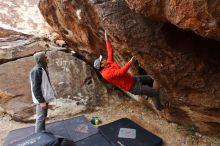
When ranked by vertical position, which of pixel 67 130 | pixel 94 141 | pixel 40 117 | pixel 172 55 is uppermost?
pixel 172 55

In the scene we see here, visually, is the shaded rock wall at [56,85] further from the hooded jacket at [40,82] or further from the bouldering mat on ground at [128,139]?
the hooded jacket at [40,82]

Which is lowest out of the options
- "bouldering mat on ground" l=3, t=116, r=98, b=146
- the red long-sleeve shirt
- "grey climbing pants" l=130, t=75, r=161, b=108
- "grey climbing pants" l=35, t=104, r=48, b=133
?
"bouldering mat on ground" l=3, t=116, r=98, b=146

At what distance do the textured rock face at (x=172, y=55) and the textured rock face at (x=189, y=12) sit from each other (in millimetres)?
44

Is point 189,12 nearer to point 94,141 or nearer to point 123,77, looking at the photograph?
point 123,77

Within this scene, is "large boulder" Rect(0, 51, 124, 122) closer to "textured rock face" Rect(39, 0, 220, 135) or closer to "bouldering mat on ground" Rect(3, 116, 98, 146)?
"bouldering mat on ground" Rect(3, 116, 98, 146)

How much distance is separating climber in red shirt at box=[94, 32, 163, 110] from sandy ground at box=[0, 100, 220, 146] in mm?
718

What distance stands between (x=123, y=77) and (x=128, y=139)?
1.62 metres

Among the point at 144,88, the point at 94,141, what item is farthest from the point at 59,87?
the point at 144,88

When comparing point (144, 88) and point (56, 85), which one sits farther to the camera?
point (56, 85)

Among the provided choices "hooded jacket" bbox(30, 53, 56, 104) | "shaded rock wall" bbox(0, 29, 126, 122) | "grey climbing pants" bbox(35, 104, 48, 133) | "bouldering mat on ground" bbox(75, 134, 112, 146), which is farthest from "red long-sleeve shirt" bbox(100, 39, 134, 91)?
"shaded rock wall" bbox(0, 29, 126, 122)

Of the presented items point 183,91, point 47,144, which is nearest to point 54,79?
point 47,144

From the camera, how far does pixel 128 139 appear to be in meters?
7.48

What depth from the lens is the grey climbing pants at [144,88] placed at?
7113 millimetres

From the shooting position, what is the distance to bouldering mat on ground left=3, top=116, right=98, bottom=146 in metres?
7.60
